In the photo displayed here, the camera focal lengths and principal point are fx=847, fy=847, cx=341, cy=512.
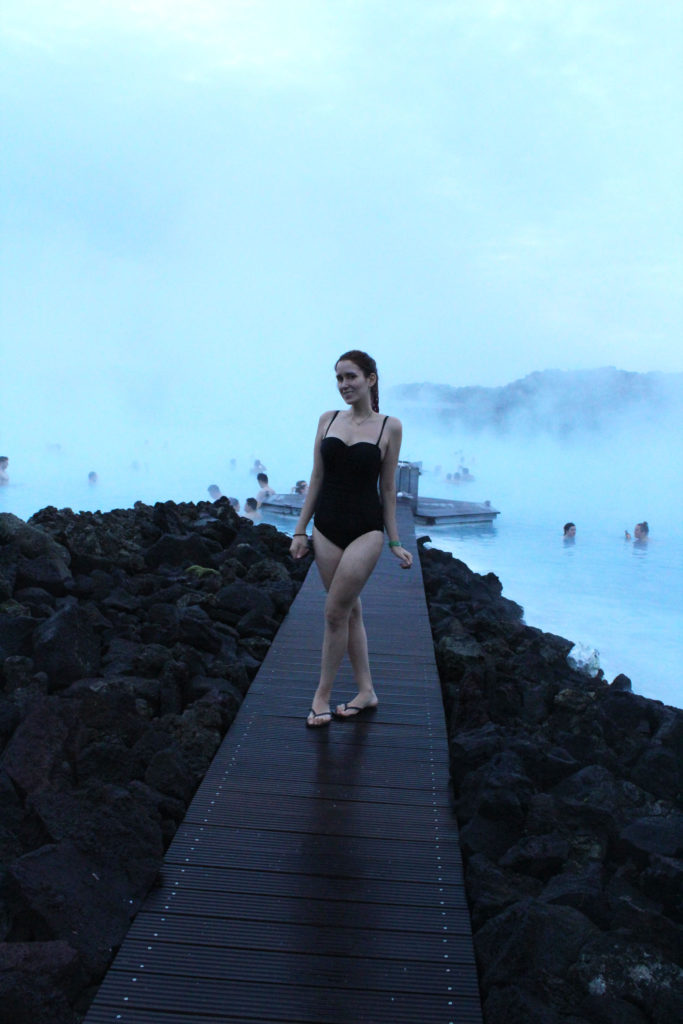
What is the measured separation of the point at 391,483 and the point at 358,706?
1144 millimetres

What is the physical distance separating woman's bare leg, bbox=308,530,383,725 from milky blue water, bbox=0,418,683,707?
6.69 m

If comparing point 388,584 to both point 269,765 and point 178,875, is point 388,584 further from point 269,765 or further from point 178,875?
point 178,875

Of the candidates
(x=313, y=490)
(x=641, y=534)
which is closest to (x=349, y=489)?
(x=313, y=490)

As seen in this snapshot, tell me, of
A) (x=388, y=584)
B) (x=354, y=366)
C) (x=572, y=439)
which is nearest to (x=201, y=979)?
(x=354, y=366)

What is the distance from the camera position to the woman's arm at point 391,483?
3.84m

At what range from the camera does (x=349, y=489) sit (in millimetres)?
3836

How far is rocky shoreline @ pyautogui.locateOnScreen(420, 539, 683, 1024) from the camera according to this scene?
7.72ft

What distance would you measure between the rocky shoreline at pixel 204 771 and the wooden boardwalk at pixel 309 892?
9 centimetres

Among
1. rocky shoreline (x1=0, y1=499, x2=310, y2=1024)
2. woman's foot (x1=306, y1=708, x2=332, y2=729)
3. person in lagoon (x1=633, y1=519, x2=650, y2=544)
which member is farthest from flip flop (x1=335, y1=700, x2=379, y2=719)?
person in lagoon (x1=633, y1=519, x2=650, y2=544)

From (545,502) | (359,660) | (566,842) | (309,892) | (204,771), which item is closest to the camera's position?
(309,892)

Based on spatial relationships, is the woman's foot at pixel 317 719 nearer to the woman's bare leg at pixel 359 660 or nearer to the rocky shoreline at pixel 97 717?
the woman's bare leg at pixel 359 660

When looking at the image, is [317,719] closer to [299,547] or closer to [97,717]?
[299,547]

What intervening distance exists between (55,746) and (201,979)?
51.8 inches

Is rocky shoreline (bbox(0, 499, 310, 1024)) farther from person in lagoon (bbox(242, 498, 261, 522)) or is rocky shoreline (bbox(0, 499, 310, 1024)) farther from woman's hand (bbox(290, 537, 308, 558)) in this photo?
person in lagoon (bbox(242, 498, 261, 522))
